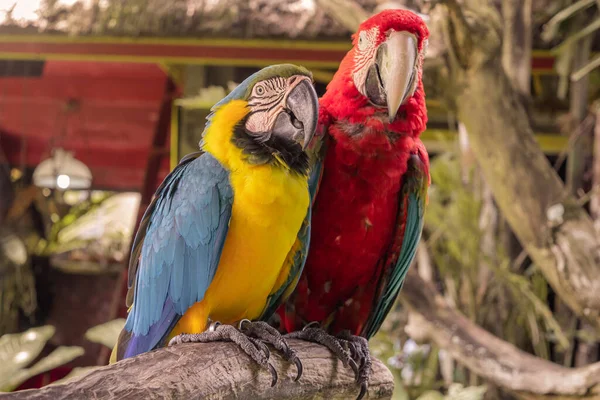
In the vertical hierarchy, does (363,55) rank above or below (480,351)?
above

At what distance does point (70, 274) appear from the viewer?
3.36 metres

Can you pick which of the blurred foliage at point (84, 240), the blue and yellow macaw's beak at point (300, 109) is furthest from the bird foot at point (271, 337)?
the blurred foliage at point (84, 240)

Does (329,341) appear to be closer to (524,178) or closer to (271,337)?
(271,337)

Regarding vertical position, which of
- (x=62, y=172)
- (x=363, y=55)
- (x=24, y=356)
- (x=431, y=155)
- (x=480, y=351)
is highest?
(x=363, y=55)

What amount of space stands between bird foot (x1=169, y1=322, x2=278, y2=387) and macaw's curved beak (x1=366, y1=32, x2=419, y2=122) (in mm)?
309

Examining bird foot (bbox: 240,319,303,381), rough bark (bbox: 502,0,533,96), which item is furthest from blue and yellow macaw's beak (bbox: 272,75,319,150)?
rough bark (bbox: 502,0,533,96)

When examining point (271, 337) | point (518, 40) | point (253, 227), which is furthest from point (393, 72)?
point (518, 40)

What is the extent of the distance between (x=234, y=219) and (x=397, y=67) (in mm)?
259

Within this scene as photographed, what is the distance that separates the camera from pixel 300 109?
654mm

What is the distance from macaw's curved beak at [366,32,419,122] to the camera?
683mm

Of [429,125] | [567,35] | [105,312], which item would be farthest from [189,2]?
[105,312]

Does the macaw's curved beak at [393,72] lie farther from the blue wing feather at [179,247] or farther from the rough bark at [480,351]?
the rough bark at [480,351]

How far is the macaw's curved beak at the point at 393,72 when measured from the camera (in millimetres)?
683

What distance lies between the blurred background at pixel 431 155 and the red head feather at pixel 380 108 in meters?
0.55
